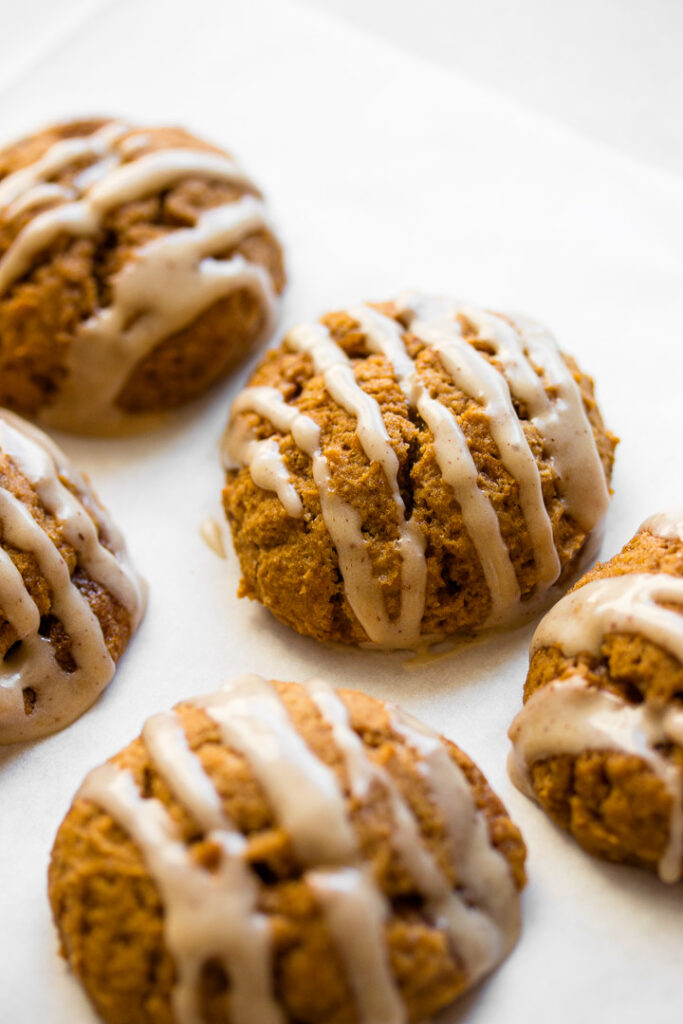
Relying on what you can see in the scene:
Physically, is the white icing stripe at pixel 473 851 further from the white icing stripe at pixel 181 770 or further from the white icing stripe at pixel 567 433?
the white icing stripe at pixel 567 433

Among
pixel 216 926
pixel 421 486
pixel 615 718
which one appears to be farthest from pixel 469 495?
pixel 216 926

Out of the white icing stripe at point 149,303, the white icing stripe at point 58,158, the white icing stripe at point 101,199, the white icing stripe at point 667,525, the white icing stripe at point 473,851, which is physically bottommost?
the white icing stripe at point 473,851

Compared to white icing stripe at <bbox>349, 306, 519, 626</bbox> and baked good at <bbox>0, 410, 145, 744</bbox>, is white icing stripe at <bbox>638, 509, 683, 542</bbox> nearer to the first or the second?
white icing stripe at <bbox>349, 306, 519, 626</bbox>

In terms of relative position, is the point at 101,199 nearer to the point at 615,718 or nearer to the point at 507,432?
the point at 507,432

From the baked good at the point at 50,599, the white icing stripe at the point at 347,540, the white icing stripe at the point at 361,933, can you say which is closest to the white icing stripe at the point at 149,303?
the baked good at the point at 50,599

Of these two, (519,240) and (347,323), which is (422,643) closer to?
(347,323)

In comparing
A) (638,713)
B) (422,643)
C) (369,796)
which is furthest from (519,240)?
(369,796)
